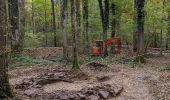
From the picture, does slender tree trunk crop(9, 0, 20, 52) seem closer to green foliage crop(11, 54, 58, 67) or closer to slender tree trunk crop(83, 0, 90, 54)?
green foliage crop(11, 54, 58, 67)

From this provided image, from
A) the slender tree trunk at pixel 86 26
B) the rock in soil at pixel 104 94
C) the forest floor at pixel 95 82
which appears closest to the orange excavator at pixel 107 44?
the slender tree trunk at pixel 86 26

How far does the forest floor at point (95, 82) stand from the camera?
12.5 m

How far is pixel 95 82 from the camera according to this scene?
15672 mm

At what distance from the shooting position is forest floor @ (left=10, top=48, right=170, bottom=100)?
12484 millimetres

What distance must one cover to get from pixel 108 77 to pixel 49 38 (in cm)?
2417

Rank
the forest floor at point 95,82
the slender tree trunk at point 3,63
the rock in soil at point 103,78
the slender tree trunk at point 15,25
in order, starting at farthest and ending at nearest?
1. the slender tree trunk at point 15,25
2. the rock in soil at point 103,78
3. the forest floor at point 95,82
4. the slender tree trunk at point 3,63

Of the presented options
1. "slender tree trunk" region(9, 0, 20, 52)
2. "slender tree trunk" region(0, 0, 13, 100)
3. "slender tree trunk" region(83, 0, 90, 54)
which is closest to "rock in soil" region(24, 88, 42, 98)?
"slender tree trunk" region(0, 0, 13, 100)

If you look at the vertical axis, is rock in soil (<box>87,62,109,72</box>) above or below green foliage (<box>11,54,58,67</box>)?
below

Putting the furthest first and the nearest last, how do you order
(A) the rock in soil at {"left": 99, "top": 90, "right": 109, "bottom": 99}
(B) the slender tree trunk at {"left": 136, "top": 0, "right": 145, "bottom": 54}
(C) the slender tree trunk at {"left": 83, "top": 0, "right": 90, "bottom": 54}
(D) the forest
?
Result: (C) the slender tree trunk at {"left": 83, "top": 0, "right": 90, "bottom": 54} < (B) the slender tree trunk at {"left": 136, "top": 0, "right": 145, "bottom": 54} < (A) the rock in soil at {"left": 99, "top": 90, "right": 109, "bottom": 99} < (D) the forest

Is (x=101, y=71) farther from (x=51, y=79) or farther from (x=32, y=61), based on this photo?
(x=32, y=61)

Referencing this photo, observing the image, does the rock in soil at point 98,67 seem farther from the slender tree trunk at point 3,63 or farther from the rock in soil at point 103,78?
the slender tree trunk at point 3,63

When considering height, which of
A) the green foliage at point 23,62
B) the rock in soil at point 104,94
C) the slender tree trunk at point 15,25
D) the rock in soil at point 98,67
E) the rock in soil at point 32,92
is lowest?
A: the rock in soil at point 104,94

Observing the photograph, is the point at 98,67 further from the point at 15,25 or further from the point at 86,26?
the point at 86,26

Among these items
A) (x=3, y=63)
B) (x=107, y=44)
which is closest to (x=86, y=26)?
(x=107, y=44)
